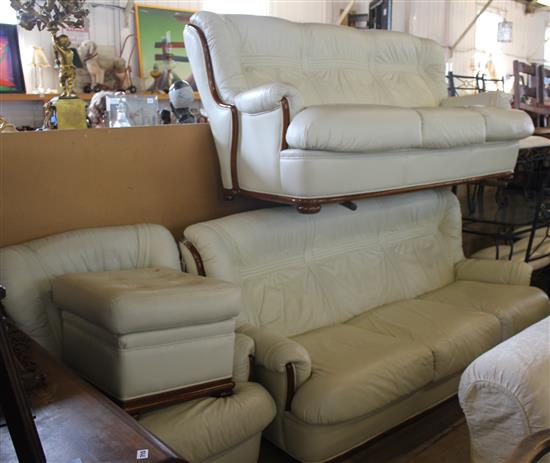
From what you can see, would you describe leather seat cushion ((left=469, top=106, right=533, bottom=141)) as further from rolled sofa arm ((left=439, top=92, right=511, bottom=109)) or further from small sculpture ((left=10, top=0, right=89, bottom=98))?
small sculpture ((left=10, top=0, right=89, bottom=98))

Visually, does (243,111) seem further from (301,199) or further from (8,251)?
(8,251)

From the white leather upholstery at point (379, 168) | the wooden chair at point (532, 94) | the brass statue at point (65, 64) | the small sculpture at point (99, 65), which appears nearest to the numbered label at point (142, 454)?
the white leather upholstery at point (379, 168)

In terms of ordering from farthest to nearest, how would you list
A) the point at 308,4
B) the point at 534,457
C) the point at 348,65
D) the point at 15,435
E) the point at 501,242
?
the point at 308,4 → the point at 501,242 → the point at 348,65 → the point at 534,457 → the point at 15,435

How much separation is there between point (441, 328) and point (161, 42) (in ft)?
11.9

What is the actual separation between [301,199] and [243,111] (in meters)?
0.43

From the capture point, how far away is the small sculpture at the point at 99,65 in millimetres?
4488

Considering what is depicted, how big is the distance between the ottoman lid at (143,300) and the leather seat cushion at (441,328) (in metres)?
1.05

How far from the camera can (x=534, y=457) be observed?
3.21 feet

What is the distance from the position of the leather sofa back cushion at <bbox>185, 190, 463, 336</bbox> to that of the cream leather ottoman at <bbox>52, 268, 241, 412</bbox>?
1.73ft

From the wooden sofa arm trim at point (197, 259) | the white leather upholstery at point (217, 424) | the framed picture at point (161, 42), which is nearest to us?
the white leather upholstery at point (217, 424)

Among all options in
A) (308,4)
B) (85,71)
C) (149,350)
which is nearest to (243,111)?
(149,350)

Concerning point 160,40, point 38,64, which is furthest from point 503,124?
point 38,64

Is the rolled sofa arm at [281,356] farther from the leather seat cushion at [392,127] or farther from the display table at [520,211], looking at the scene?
the display table at [520,211]

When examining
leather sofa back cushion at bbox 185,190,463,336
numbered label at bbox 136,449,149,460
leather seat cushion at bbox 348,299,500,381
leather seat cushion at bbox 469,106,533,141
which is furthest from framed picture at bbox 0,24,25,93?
numbered label at bbox 136,449,149,460
